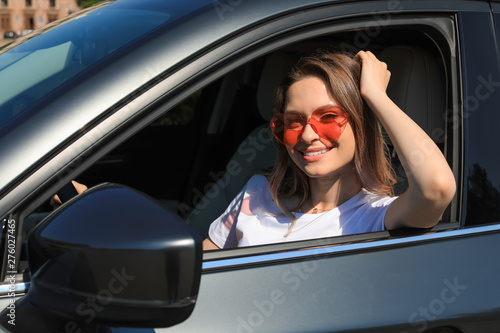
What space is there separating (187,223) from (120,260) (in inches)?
13.7

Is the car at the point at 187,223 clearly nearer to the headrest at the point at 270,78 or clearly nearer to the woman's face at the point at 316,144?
the woman's face at the point at 316,144

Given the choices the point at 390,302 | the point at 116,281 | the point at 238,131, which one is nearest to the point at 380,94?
the point at 390,302

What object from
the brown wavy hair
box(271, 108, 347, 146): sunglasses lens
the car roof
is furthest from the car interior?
the car roof

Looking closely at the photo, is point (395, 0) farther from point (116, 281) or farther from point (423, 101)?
point (116, 281)

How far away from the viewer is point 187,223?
142cm

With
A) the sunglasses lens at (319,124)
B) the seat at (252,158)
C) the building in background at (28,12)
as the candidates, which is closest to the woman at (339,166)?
the sunglasses lens at (319,124)

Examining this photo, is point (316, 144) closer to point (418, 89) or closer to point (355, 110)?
point (355, 110)

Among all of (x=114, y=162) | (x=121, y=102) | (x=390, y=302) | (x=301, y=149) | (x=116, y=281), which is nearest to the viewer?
(x=116, y=281)

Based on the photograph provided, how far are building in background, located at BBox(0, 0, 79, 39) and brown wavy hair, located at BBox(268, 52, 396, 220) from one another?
62.6 m

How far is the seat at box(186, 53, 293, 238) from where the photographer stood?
234 cm

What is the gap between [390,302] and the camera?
4.54ft

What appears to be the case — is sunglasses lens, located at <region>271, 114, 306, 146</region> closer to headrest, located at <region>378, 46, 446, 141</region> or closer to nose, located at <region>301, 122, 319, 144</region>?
nose, located at <region>301, 122, 319, 144</region>

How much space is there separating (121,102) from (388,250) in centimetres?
66

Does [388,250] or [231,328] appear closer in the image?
[231,328]
